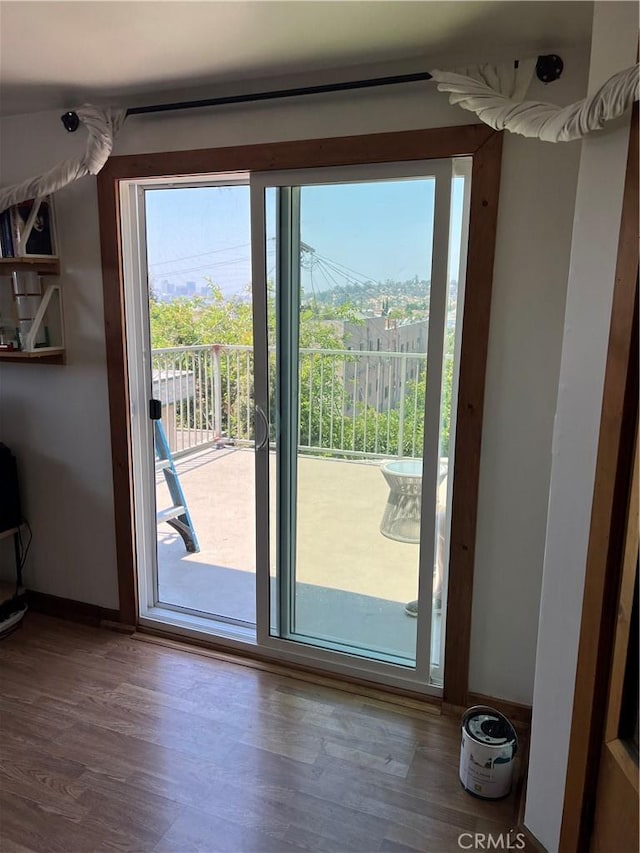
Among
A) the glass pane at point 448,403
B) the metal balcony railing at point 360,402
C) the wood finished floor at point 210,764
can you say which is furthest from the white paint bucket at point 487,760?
the metal balcony railing at point 360,402

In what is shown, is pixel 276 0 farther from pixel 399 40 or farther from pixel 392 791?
pixel 392 791

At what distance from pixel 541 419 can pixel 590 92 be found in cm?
102

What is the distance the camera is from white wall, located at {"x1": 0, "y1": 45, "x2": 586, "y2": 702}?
1.95m

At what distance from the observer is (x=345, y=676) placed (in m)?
2.48

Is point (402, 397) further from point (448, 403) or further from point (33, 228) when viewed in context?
point (33, 228)

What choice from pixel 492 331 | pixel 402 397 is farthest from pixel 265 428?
pixel 492 331

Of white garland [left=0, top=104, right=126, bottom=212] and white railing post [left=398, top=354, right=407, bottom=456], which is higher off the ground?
white garland [left=0, top=104, right=126, bottom=212]

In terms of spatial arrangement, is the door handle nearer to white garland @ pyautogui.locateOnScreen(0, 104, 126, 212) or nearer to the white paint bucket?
white garland @ pyautogui.locateOnScreen(0, 104, 126, 212)

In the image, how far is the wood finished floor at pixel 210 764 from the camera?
1758 mm

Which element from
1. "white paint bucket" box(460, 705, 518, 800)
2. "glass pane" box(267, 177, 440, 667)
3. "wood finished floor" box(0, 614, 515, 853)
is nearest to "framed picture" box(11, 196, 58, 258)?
"glass pane" box(267, 177, 440, 667)

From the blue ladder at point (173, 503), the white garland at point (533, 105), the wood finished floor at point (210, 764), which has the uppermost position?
the white garland at point (533, 105)

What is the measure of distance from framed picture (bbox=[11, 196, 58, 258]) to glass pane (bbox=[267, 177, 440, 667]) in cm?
108

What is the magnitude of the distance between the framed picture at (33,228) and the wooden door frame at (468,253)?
263 mm

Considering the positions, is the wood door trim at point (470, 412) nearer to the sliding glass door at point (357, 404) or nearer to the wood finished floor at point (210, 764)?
the sliding glass door at point (357, 404)
